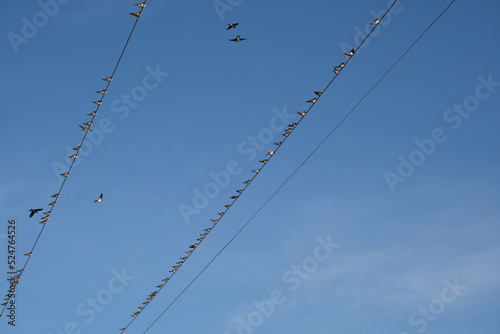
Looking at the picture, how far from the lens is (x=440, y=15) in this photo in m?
29.2

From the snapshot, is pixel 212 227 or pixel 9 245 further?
pixel 9 245

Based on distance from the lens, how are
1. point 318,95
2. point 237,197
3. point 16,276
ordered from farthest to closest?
point 16,276, point 237,197, point 318,95

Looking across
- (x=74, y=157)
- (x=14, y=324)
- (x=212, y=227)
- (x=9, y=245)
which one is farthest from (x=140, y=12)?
(x=14, y=324)

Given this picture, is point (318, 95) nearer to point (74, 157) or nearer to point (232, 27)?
point (232, 27)

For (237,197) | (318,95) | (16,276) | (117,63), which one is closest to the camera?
(117,63)

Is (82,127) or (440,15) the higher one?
(82,127)

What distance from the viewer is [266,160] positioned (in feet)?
108

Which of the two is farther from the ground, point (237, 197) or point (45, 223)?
point (45, 223)

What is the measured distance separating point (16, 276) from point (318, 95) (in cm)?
1778

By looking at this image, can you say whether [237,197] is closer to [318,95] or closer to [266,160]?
[266,160]

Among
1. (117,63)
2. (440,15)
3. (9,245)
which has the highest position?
(9,245)

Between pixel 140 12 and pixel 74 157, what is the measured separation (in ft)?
24.8

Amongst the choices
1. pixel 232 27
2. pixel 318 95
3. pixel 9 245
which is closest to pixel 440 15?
pixel 318 95

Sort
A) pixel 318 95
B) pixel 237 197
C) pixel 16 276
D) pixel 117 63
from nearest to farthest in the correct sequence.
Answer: pixel 117 63 → pixel 318 95 → pixel 237 197 → pixel 16 276
